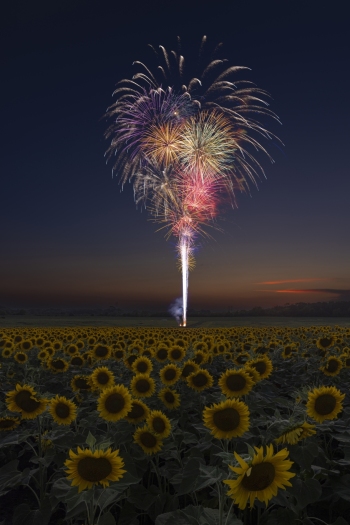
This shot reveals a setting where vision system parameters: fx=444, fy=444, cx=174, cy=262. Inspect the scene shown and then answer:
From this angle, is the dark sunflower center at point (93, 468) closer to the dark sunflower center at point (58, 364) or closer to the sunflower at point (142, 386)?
the sunflower at point (142, 386)

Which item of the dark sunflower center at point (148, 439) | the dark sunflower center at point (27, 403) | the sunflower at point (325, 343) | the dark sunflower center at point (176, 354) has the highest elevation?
the sunflower at point (325, 343)

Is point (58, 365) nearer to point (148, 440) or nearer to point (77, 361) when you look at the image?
point (77, 361)

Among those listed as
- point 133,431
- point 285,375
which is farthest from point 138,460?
point 285,375

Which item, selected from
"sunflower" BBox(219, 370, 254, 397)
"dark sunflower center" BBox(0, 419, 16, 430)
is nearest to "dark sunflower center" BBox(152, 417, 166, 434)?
"sunflower" BBox(219, 370, 254, 397)

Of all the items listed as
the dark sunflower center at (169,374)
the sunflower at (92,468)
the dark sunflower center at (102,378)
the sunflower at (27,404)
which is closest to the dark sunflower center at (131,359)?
the dark sunflower center at (102,378)

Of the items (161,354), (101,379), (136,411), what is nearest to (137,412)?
(136,411)
